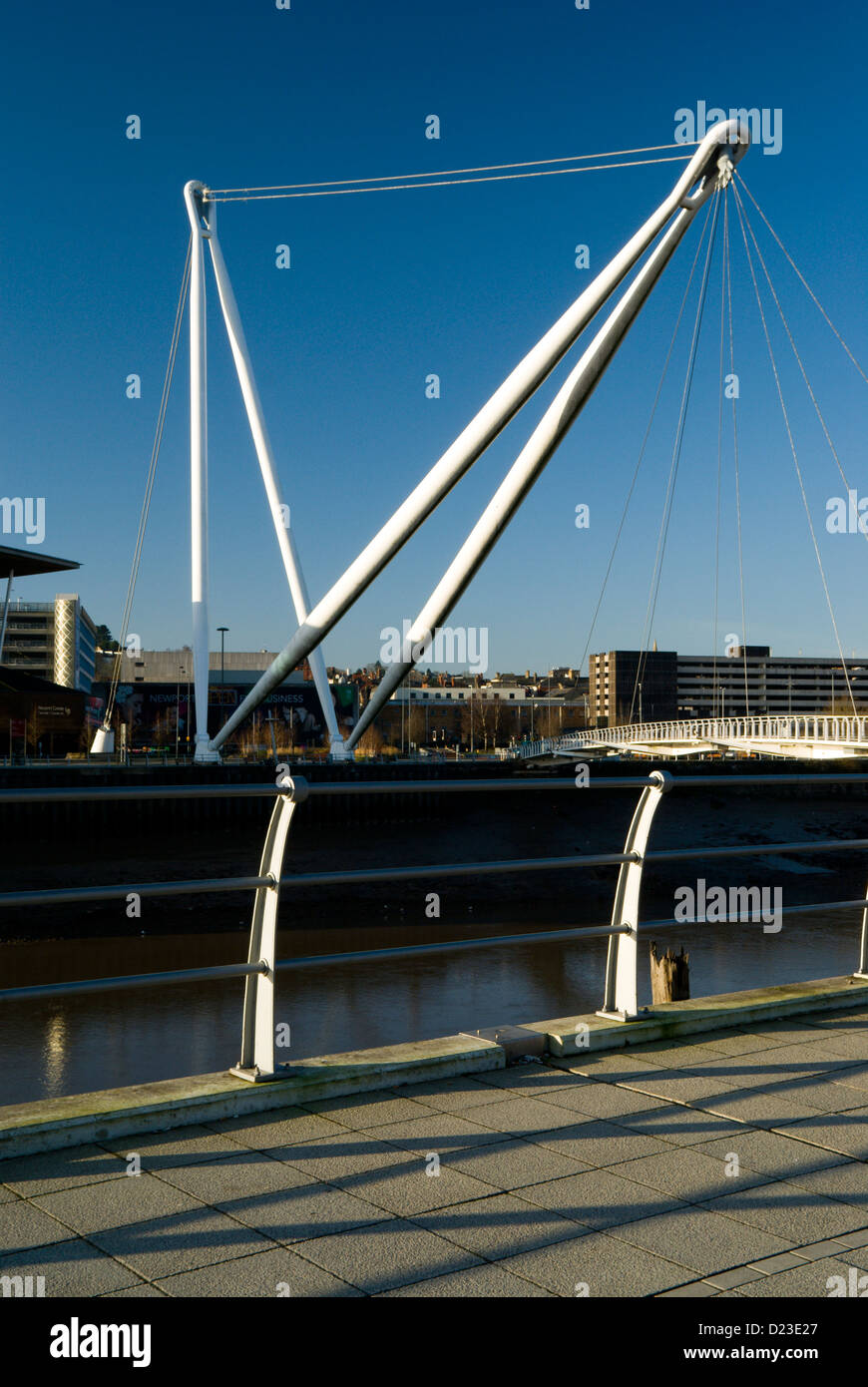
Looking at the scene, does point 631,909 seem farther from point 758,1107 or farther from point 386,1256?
point 386,1256

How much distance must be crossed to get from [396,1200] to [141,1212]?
2.21 ft

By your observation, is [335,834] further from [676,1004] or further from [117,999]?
[676,1004]

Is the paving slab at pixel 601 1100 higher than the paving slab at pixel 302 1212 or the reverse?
the reverse

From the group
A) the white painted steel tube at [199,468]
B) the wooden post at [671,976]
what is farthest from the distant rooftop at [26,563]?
the wooden post at [671,976]

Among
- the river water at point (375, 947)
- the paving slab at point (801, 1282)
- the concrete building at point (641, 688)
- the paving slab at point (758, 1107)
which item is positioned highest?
the concrete building at point (641, 688)

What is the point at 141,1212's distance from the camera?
3154 millimetres

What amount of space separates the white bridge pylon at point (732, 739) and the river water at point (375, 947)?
6.11 metres

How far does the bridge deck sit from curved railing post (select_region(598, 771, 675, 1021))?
25.6 inches

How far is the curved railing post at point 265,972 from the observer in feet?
13.7

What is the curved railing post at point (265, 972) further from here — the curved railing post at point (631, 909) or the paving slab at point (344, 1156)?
the curved railing post at point (631, 909)

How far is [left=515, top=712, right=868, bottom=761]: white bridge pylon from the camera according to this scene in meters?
47.4

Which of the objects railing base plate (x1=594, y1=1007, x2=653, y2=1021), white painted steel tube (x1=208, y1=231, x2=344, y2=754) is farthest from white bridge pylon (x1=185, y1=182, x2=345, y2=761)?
railing base plate (x1=594, y1=1007, x2=653, y2=1021)

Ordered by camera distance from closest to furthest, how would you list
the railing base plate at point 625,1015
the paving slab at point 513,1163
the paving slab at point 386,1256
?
the paving slab at point 386,1256
the paving slab at point 513,1163
the railing base plate at point 625,1015

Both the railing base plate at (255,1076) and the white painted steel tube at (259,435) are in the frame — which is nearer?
the railing base plate at (255,1076)
